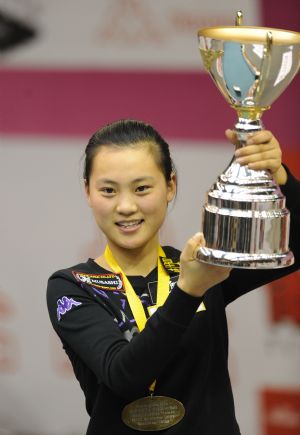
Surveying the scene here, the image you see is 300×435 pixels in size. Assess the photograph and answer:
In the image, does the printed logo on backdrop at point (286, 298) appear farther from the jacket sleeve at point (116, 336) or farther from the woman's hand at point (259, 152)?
the woman's hand at point (259, 152)

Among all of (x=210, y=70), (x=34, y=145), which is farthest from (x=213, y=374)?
(x=34, y=145)

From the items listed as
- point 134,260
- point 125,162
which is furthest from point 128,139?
point 134,260

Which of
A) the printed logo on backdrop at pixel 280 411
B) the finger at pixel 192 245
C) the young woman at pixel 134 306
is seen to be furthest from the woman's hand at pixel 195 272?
the printed logo on backdrop at pixel 280 411

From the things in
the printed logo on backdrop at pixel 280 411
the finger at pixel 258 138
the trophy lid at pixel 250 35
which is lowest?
the printed logo on backdrop at pixel 280 411

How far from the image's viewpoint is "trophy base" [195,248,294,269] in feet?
5.97

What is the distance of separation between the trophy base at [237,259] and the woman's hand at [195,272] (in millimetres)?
16

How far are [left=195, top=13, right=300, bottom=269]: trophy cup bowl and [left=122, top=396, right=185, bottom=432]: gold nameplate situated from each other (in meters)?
0.37

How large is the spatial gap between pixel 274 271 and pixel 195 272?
42 cm

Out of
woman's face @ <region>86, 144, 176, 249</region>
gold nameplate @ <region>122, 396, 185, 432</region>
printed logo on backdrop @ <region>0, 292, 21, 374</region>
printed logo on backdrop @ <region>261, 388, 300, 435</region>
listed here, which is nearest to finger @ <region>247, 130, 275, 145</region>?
woman's face @ <region>86, 144, 176, 249</region>

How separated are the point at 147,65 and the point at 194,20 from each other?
23 centimetres

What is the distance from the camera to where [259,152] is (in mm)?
1924

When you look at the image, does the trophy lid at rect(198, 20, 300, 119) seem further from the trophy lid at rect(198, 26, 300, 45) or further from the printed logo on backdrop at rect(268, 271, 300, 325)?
the printed logo on backdrop at rect(268, 271, 300, 325)

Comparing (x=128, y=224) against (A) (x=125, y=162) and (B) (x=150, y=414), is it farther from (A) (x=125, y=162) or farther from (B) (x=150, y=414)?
(B) (x=150, y=414)

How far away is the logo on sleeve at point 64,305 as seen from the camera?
6.93 ft
